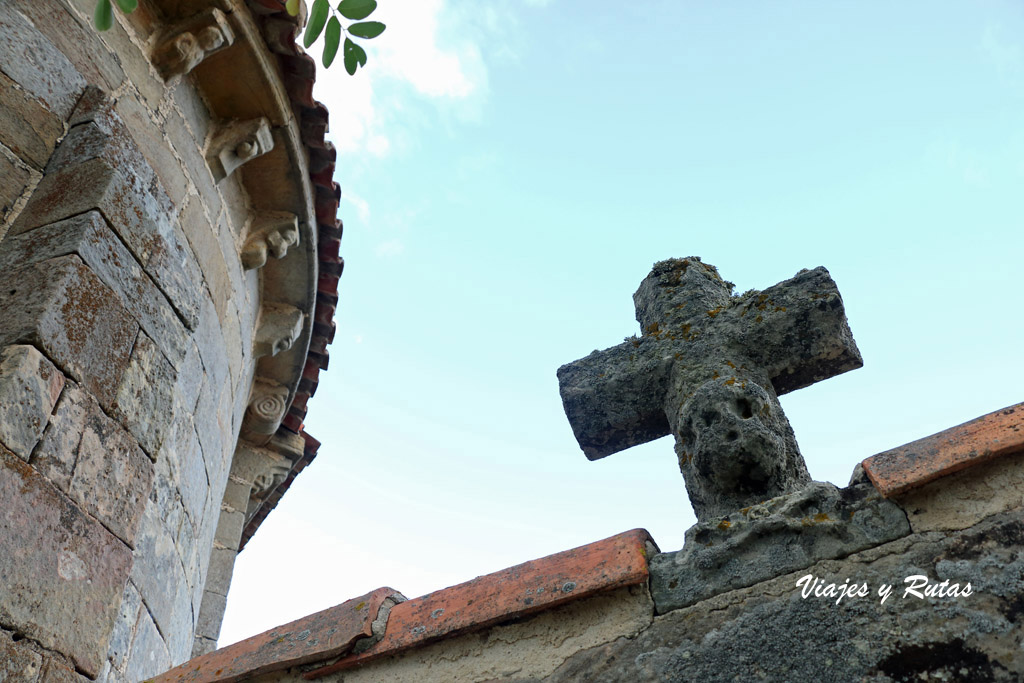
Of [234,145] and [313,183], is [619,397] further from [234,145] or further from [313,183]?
[313,183]

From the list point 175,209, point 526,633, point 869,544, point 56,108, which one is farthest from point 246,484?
point 869,544

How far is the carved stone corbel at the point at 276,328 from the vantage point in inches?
173

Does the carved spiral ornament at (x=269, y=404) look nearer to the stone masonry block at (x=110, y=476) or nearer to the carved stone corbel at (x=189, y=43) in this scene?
the carved stone corbel at (x=189, y=43)

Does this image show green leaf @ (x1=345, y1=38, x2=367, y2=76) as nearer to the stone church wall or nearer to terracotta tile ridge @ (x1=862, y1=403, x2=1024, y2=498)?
the stone church wall

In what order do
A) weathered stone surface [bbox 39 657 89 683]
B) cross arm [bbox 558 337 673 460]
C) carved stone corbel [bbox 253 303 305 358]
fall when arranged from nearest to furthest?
weathered stone surface [bbox 39 657 89 683] → cross arm [bbox 558 337 673 460] → carved stone corbel [bbox 253 303 305 358]

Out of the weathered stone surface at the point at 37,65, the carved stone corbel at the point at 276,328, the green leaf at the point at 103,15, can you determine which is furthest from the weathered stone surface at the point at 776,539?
the carved stone corbel at the point at 276,328

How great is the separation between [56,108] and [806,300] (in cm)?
249

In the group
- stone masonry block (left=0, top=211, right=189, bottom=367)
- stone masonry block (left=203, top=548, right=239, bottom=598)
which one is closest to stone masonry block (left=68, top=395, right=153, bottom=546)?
stone masonry block (left=0, top=211, right=189, bottom=367)

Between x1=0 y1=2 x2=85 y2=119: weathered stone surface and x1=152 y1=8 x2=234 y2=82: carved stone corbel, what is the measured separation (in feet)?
1.79

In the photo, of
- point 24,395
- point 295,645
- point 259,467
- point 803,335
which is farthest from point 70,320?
point 259,467

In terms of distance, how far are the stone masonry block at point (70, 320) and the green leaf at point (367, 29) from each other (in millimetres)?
1074

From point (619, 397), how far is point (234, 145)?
2.29 metres

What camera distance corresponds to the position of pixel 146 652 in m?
2.87

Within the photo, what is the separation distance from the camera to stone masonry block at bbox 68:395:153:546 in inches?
83.7
